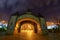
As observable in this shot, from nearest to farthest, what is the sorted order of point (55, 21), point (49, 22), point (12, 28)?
1. point (12, 28)
2. point (49, 22)
3. point (55, 21)

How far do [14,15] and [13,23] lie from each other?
293 centimetres

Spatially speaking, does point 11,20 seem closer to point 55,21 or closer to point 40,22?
point 40,22

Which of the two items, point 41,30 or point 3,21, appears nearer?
point 41,30

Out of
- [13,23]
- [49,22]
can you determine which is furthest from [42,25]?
[49,22]

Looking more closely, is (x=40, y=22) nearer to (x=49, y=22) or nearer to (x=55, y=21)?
(x=49, y=22)

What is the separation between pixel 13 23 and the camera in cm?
3997

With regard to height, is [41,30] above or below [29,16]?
below

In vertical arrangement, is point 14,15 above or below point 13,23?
above

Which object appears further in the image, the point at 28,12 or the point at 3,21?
the point at 3,21

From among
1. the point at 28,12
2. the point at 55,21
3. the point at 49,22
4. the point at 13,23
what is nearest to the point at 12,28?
the point at 13,23

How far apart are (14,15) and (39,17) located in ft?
26.7

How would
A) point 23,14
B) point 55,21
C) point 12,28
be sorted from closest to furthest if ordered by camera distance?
1. point 12,28
2. point 23,14
3. point 55,21

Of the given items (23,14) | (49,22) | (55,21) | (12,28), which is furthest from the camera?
(55,21)

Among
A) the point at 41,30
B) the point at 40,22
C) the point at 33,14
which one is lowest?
the point at 41,30
